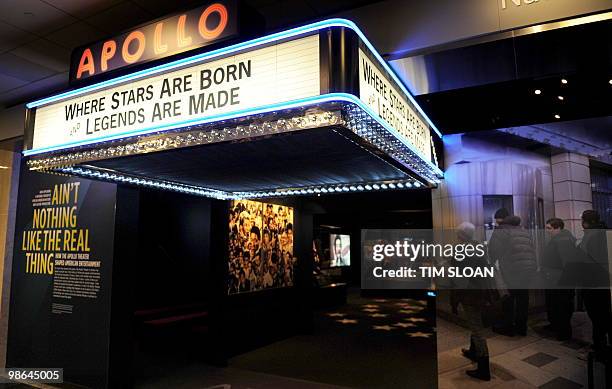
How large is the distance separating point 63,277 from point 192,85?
3535 mm

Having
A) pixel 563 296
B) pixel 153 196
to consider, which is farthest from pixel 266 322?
pixel 563 296

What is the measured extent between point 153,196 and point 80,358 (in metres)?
2.55

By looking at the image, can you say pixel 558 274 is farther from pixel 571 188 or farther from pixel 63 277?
pixel 63 277

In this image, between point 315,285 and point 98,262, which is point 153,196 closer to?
point 98,262

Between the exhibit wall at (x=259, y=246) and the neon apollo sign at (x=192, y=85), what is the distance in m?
3.19

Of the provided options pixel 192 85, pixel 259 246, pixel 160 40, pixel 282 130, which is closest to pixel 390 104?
pixel 282 130

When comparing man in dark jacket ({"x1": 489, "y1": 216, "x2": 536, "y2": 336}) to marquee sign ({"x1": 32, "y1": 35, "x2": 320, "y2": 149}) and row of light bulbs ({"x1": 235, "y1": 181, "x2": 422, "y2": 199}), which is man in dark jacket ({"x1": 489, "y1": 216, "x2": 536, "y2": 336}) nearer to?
row of light bulbs ({"x1": 235, "y1": 181, "x2": 422, "y2": 199})

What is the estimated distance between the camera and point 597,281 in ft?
9.70

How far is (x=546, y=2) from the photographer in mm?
2619

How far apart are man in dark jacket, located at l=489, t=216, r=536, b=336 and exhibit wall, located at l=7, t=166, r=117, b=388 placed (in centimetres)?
383

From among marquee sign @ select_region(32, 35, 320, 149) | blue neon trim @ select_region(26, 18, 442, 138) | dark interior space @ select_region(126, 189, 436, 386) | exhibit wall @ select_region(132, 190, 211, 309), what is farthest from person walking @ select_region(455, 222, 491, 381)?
exhibit wall @ select_region(132, 190, 211, 309)

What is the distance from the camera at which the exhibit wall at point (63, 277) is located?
454cm
